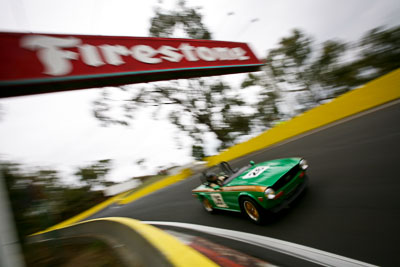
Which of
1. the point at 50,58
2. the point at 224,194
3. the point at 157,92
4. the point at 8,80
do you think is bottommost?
the point at 224,194

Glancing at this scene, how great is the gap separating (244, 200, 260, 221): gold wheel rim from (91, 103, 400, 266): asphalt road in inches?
6.7

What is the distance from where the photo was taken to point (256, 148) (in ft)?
41.2

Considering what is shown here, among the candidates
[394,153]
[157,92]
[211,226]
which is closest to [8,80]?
[211,226]

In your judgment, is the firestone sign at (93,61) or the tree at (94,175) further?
the tree at (94,175)

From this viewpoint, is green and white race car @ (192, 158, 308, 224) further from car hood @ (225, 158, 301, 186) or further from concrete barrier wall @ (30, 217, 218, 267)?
concrete barrier wall @ (30, 217, 218, 267)

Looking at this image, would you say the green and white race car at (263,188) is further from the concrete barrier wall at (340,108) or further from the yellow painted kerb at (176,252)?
the concrete barrier wall at (340,108)

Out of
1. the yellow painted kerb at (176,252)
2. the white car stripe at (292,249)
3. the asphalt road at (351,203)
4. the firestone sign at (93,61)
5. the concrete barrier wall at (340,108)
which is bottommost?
the white car stripe at (292,249)

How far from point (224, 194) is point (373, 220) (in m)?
2.57

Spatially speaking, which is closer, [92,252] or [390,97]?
[92,252]

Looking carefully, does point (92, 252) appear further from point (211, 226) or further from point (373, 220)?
point (373, 220)

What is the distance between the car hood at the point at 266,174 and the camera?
13.2ft

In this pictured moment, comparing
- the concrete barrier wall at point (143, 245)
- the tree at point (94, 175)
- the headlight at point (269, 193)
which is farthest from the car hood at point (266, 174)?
the tree at point (94, 175)

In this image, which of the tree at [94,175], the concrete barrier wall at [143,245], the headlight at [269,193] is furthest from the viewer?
the tree at [94,175]

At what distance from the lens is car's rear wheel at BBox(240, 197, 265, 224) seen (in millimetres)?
4082
